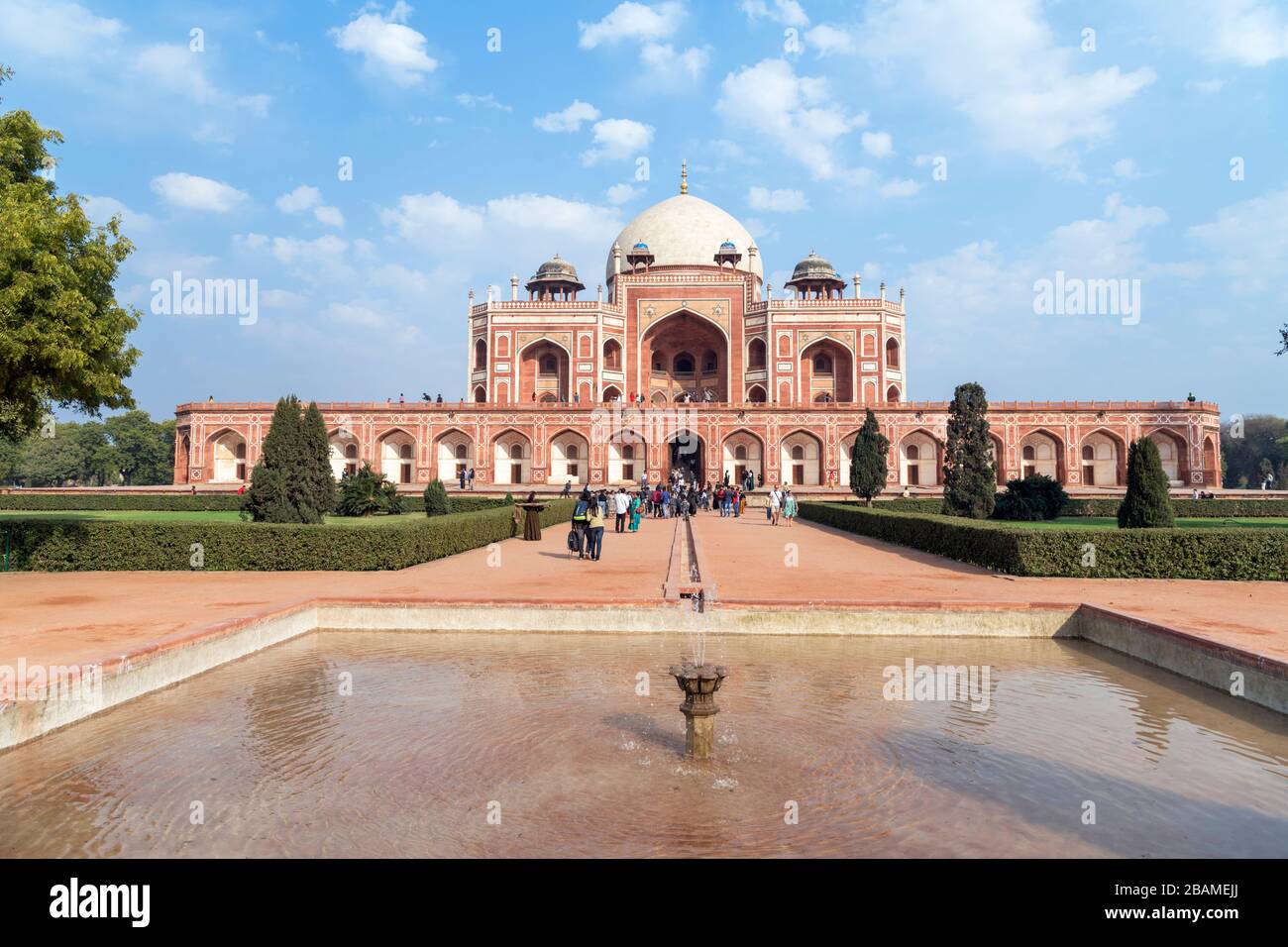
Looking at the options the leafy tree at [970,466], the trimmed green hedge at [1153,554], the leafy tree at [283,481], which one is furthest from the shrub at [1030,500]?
the leafy tree at [283,481]

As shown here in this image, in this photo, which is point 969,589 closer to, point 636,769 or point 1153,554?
point 1153,554

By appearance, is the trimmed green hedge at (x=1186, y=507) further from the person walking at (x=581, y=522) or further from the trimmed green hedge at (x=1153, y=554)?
the person walking at (x=581, y=522)

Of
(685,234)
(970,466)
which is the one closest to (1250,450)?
(685,234)

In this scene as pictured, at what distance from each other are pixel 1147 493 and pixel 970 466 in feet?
17.2

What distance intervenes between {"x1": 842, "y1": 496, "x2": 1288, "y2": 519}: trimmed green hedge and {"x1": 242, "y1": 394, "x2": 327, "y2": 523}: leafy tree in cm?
1507

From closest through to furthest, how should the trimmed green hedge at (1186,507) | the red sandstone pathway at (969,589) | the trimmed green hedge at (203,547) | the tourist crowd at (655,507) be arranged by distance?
1. the red sandstone pathway at (969,589)
2. the trimmed green hedge at (203,547)
3. the tourist crowd at (655,507)
4. the trimmed green hedge at (1186,507)

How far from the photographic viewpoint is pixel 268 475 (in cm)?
1420

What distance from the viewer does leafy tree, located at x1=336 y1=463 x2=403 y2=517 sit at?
70.2 ft

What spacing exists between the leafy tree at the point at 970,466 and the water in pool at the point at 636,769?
12.8 m

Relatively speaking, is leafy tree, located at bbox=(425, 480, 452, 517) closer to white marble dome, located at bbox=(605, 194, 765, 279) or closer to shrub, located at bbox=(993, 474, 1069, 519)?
shrub, located at bbox=(993, 474, 1069, 519)

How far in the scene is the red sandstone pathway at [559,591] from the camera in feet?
20.6
